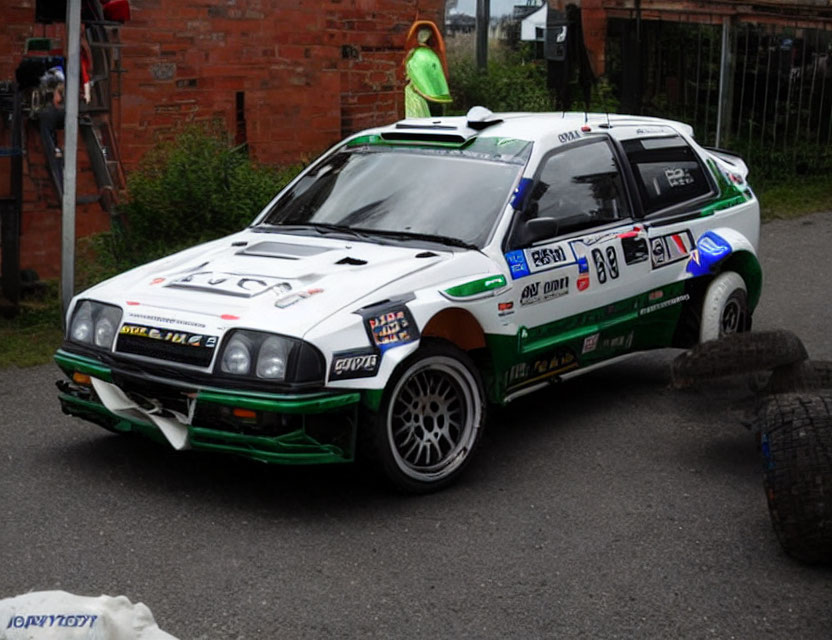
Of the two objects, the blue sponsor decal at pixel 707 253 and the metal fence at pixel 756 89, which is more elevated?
the metal fence at pixel 756 89

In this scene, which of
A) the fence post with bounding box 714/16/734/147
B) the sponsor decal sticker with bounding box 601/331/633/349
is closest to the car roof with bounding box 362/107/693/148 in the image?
the sponsor decal sticker with bounding box 601/331/633/349

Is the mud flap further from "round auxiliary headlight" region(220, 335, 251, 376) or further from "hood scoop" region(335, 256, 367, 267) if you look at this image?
"hood scoop" region(335, 256, 367, 267)

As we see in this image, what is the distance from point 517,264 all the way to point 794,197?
32.3ft

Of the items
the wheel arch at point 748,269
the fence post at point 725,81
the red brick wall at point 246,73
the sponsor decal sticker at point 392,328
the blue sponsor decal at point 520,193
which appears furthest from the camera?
the fence post at point 725,81

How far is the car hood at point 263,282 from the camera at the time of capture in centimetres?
575

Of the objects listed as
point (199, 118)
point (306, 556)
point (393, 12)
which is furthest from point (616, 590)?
point (393, 12)

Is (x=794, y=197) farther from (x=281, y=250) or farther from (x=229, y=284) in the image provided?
(x=229, y=284)

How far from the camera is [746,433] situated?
7.19 metres

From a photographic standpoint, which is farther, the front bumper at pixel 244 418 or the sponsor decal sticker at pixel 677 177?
the sponsor decal sticker at pixel 677 177

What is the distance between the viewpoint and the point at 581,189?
719cm

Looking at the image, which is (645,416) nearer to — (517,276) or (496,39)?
(517,276)

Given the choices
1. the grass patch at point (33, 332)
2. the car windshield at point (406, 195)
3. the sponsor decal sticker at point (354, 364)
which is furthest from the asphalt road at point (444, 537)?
the grass patch at point (33, 332)

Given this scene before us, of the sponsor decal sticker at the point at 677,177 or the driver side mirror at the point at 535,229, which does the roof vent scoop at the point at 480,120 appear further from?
the sponsor decal sticker at the point at 677,177

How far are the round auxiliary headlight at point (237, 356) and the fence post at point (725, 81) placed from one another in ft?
38.1
